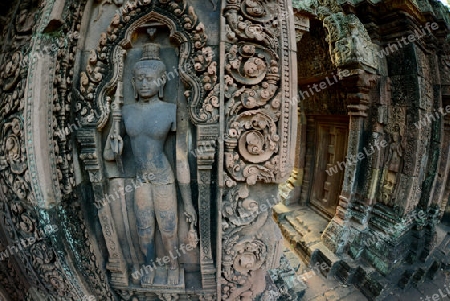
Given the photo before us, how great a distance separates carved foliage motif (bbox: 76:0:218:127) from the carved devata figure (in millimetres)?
217

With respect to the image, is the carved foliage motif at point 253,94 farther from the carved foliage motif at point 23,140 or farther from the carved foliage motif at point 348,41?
the carved foliage motif at point 348,41

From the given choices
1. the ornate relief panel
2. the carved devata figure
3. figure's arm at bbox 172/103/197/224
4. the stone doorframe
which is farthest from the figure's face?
the stone doorframe

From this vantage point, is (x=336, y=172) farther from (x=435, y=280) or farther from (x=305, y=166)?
(x=435, y=280)

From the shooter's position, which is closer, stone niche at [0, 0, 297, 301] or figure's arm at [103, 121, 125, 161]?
stone niche at [0, 0, 297, 301]

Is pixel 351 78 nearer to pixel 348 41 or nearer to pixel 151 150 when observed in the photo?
pixel 348 41

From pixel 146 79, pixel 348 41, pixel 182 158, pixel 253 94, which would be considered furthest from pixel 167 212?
pixel 348 41

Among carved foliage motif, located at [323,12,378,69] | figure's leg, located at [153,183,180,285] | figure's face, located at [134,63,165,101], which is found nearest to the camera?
figure's face, located at [134,63,165,101]

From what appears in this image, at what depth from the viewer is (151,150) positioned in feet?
6.43

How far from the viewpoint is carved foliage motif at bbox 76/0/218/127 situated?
193 centimetres

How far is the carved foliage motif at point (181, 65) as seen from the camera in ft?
6.33

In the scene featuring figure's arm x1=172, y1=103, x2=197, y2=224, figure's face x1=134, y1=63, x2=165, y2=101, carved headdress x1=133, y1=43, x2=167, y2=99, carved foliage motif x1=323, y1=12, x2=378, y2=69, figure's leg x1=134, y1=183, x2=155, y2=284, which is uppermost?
carved foliage motif x1=323, y1=12, x2=378, y2=69

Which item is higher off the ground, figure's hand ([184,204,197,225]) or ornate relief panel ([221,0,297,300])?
ornate relief panel ([221,0,297,300])

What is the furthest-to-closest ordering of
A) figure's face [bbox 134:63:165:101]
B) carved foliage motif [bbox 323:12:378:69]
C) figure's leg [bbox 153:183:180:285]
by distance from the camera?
carved foliage motif [bbox 323:12:378:69]
figure's leg [bbox 153:183:180:285]
figure's face [bbox 134:63:165:101]

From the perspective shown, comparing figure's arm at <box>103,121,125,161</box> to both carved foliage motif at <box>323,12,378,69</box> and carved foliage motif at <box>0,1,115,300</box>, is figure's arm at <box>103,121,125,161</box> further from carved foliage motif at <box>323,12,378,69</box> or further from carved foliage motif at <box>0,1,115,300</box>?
carved foliage motif at <box>323,12,378,69</box>
